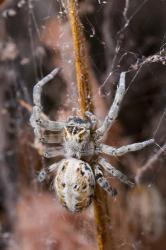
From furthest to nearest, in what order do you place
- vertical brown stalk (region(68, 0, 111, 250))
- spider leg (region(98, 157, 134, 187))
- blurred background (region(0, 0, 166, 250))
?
blurred background (region(0, 0, 166, 250))
spider leg (region(98, 157, 134, 187))
vertical brown stalk (region(68, 0, 111, 250))

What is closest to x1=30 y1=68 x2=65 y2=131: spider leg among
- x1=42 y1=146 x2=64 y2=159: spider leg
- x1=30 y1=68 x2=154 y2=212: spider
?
x1=30 y1=68 x2=154 y2=212: spider

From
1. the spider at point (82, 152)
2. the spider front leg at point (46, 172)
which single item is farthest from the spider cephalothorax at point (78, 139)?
the spider front leg at point (46, 172)

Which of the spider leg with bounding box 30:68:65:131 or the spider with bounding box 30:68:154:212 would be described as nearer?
the spider with bounding box 30:68:154:212

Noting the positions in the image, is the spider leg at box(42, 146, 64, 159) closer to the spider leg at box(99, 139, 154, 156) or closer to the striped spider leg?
the striped spider leg

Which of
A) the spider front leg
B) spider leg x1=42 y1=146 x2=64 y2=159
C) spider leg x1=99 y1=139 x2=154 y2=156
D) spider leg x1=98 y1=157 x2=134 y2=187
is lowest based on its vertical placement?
the spider front leg

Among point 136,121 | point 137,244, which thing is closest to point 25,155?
point 136,121

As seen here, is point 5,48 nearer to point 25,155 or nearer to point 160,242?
point 25,155
